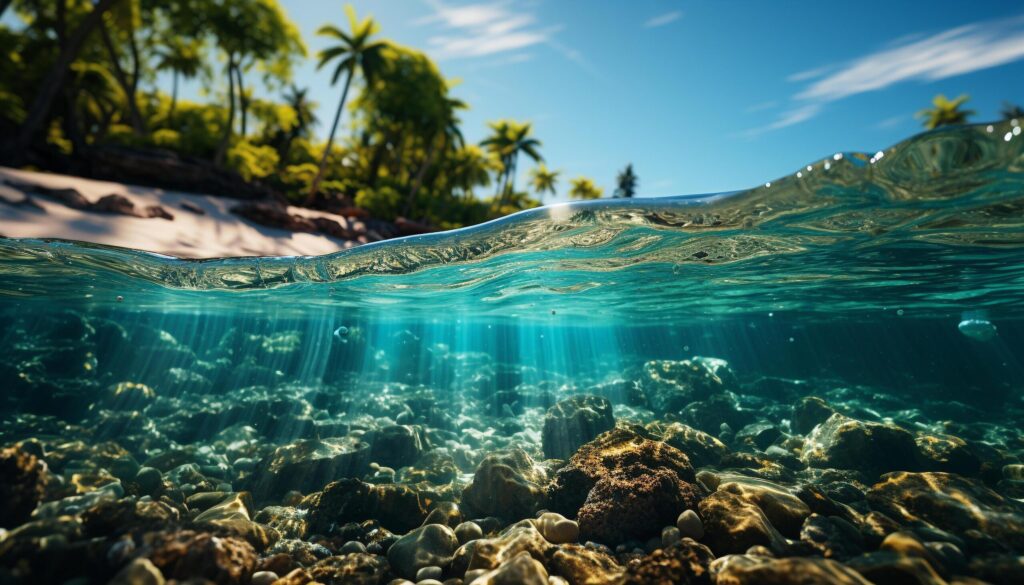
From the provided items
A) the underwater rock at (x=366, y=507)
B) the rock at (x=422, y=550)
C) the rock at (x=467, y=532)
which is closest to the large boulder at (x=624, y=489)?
the rock at (x=467, y=532)

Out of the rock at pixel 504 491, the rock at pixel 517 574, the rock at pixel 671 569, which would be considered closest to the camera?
the rock at pixel 671 569

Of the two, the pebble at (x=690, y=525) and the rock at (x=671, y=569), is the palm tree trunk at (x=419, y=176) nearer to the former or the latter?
the pebble at (x=690, y=525)

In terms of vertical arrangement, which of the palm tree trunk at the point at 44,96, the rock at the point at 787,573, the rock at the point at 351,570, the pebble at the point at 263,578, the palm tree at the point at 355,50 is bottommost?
the rock at the point at 351,570

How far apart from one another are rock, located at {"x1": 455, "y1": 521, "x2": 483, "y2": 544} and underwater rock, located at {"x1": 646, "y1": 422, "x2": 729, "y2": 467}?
5.28 m

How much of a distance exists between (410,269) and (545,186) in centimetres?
6000

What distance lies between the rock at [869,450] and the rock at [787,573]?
7345 mm

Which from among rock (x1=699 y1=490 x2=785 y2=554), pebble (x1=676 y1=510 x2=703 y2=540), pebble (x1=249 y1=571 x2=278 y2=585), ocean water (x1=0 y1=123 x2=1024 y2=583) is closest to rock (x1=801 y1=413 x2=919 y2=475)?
ocean water (x1=0 y1=123 x2=1024 y2=583)

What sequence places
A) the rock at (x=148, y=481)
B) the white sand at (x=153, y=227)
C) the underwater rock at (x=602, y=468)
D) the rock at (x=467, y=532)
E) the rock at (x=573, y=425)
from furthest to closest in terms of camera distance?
the rock at (x=573, y=425) < the white sand at (x=153, y=227) < the rock at (x=148, y=481) < the underwater rock at (x=602, y=468) < the rock at (x=467, y=532)

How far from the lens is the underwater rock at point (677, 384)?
1625 cm

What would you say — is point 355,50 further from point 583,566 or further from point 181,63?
point 583,566

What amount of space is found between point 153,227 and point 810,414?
783 inches

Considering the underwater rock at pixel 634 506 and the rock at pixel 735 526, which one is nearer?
the rock at pixel 735 526

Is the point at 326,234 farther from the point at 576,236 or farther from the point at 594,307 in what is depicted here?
the point at 594,307

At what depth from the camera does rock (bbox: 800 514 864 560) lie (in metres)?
5.05
